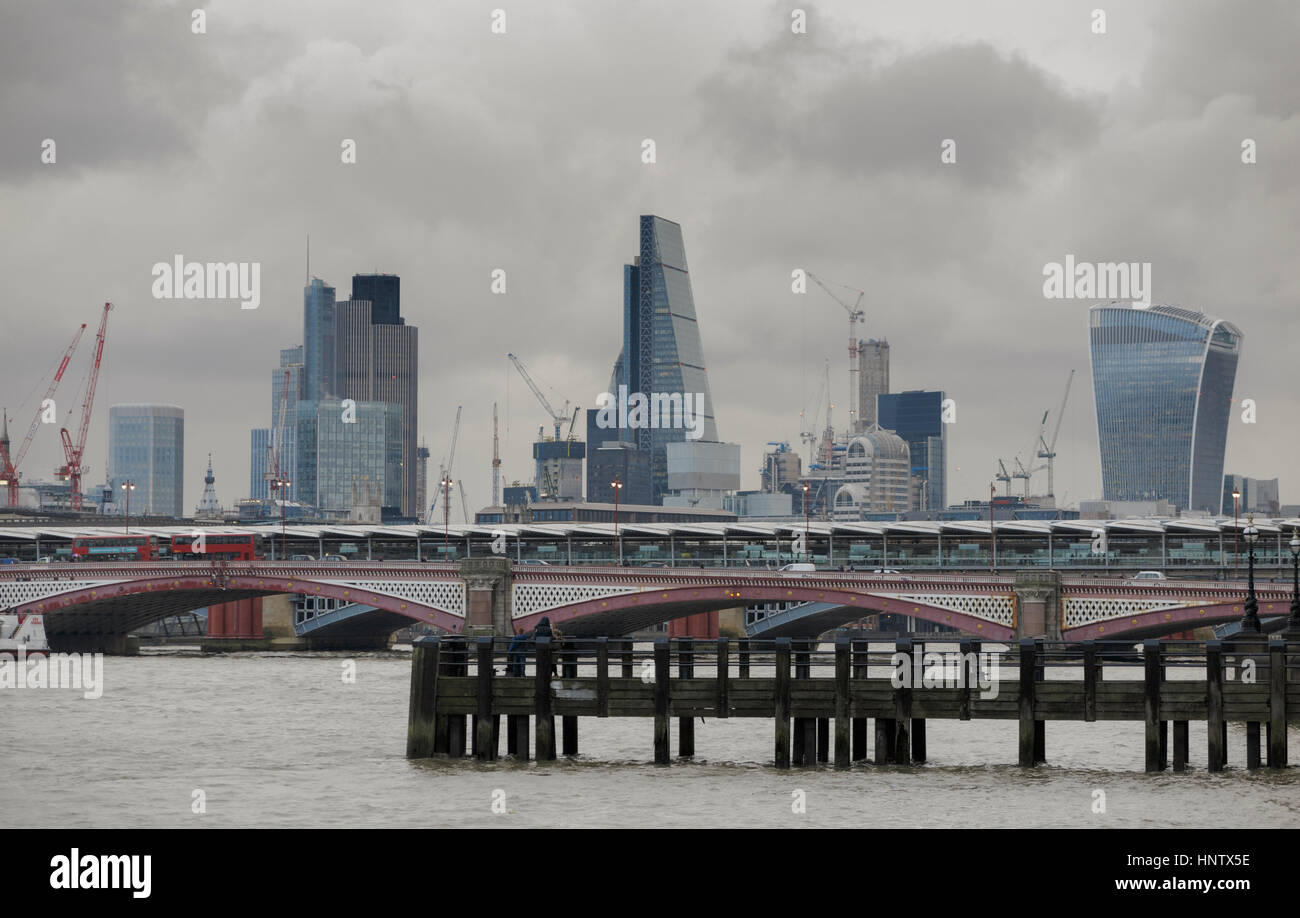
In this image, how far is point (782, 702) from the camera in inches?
1756

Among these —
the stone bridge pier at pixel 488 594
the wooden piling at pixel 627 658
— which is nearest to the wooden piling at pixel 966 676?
the wooden piling at pixel 627 658

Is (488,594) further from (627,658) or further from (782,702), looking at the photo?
(782,702)

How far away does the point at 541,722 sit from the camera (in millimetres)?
45969

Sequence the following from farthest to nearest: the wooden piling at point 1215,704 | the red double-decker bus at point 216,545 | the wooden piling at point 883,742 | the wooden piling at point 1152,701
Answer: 1. the red double-decker bus at point 216,545
2. the wooden piling at point 883,742
3. the wooden piling at point 1152,701
4. the wooden piling at point 1215,704

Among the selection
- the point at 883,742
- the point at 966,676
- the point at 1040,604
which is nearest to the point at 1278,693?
the point at 966,676

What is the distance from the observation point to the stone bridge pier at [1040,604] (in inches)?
3853

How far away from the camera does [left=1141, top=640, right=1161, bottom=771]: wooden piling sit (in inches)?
1698

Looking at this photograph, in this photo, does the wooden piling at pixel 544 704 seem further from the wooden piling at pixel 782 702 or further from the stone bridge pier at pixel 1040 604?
the stone bridge pier at pixel 1040 604

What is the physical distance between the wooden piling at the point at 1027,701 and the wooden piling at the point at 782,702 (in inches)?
212
